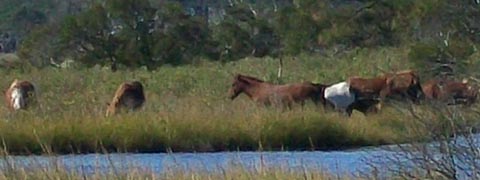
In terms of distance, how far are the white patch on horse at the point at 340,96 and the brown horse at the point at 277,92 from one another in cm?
10

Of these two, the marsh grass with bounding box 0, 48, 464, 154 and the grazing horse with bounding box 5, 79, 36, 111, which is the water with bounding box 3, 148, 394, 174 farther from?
the grazing horse with bounding box 5, 79, 36, 111

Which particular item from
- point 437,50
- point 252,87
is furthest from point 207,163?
point 437,50

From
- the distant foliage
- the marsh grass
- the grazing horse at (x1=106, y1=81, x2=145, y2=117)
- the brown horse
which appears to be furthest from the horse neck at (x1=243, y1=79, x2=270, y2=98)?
the distant foliage

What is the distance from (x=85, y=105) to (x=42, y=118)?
2.05m

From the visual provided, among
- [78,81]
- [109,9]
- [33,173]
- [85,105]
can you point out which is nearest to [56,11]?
[109,9]

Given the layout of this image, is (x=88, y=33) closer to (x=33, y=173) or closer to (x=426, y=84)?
(x=426, y=84)

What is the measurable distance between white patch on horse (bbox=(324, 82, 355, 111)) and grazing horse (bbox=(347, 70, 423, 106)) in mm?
124

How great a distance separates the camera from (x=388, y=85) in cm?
1798

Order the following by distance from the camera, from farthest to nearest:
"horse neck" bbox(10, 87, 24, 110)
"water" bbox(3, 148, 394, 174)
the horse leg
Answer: the horse leg < "horse neck" bbox(10, 87, 24, 110) < "water" bbox(3, 148, 394, 174)

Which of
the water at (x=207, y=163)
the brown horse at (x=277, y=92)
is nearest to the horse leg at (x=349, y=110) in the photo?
the brown horse at (x=277, y=92)

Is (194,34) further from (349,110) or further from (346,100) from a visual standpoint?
(349,110)

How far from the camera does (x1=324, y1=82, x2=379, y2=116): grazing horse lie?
17.7 meters

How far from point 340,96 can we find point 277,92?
0.85 meters

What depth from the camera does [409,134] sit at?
7.16 m
